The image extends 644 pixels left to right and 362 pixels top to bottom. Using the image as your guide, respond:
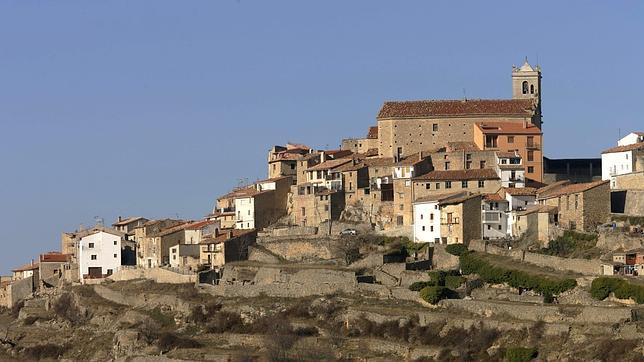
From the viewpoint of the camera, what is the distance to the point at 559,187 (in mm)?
86000

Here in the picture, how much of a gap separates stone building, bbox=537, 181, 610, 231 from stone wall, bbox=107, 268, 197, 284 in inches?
763

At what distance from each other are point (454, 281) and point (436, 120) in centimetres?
1954

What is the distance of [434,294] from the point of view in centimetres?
7688

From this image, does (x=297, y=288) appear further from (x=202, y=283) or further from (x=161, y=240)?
(x=161, y=240)

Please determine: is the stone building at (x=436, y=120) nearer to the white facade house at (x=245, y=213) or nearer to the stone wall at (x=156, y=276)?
the white facade house at (x=245, y=213)

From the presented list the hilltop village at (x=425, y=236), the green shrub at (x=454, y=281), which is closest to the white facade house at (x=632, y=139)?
the hilltop village at (x=425, y=236)

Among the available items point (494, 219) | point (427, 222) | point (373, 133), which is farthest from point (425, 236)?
point (373, 133)

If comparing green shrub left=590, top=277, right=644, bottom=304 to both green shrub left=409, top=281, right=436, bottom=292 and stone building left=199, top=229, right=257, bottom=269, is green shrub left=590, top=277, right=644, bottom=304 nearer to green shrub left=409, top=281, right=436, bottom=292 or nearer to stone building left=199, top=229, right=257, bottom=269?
green shrub left=409, top=281, right=436, bottom=292

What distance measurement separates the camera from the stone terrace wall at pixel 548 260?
74812 mm

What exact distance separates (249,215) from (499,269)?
74.0ft

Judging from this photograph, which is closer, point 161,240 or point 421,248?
point 421,248

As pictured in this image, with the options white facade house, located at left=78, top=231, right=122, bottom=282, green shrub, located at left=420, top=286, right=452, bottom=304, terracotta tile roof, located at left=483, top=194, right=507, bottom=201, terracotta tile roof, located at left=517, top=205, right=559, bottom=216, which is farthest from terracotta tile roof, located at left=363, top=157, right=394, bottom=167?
green shrub, located at left=420, top=286, right=452, bottom=304

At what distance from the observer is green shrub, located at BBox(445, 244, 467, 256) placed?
83.1 m

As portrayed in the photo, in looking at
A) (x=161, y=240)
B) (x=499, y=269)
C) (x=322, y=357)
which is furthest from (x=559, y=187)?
(x=161, y=240)
